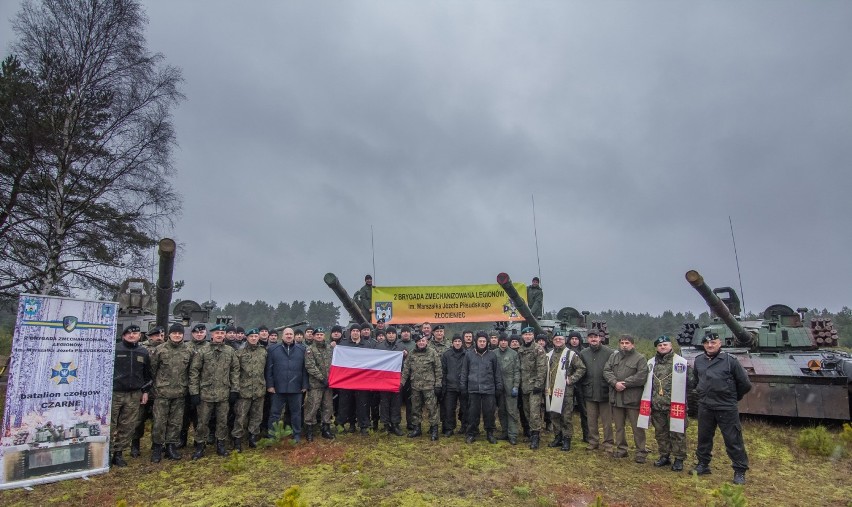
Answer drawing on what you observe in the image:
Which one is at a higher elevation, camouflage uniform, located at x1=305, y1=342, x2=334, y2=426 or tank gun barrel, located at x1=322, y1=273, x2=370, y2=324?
tank gun barrel, located at x1=322, y1=273, x2=370, y2=324

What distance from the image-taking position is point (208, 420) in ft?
22.4

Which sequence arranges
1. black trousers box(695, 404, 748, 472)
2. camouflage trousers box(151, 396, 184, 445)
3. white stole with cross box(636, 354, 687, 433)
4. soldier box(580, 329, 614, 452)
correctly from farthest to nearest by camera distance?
1. soldier box(580, 329, 614, 452)
2. camouflage trousers box(151, 396, 184, 445)
3. white stole with cross box(636, 354, 687, 433)
4. black trousers box(695, 404, 748, 472)

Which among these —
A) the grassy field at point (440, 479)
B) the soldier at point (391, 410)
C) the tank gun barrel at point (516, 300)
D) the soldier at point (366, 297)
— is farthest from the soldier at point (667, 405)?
the soldier at point (366, 297)

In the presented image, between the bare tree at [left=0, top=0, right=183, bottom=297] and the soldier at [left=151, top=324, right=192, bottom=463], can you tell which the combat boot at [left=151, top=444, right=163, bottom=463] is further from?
the bare tree at [left=0, top=0, right=183, bottom=297]

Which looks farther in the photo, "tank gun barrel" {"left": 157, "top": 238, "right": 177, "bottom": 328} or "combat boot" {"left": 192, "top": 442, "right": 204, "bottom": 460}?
"tank gun barrel" {"left": 157, "top": 238, "right": 177, "bottom": 328}

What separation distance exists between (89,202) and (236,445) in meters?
7.67

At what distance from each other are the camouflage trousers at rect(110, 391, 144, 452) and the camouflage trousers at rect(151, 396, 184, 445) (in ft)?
0.89

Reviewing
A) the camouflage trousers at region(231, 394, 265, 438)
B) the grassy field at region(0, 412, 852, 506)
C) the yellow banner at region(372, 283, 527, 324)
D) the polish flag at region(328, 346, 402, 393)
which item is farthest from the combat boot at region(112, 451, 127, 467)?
the yellow banner at region(372, 283, 527, 324)

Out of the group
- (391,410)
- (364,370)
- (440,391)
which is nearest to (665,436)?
(440,391)

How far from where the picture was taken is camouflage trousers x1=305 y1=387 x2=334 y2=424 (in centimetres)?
756

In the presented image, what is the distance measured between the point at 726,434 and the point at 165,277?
8.83 metres

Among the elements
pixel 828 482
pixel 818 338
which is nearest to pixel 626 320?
pixel 818 338

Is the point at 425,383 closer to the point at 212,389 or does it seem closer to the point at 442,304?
the point at 212,389

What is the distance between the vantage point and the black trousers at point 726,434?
5781 millimetres
